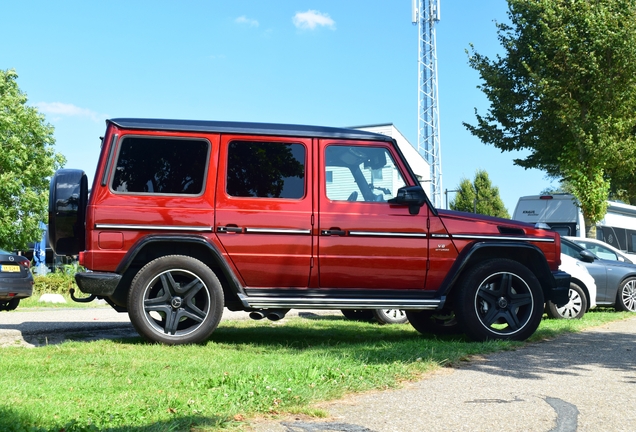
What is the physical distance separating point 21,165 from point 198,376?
3086cm

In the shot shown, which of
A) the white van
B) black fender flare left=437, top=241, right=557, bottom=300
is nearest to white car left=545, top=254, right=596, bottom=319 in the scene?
black fender flare left=437, top=241, right=557, bottom=300

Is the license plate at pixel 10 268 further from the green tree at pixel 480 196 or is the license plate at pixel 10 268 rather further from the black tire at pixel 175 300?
the green tree at pixel 480 196

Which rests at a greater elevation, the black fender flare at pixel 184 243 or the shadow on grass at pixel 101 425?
the black fender flare at pixel 184 243

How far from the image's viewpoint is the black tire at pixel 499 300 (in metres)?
8.03

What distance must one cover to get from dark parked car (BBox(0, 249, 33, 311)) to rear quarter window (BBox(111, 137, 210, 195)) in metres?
7.66

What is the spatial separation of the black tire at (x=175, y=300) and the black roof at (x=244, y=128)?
1.32 meters

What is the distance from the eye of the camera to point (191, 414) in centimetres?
422

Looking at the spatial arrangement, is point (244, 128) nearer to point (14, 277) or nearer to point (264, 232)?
point (264, 232)

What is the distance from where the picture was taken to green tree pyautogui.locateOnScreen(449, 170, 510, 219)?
6744cm

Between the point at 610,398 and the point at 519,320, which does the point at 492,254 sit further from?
the point at 610,398

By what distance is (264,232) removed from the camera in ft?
24.9

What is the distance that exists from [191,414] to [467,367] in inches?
115

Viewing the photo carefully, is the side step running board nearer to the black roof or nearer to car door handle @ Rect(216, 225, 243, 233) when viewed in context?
car door handle @ Rect(216, 225, 243, 233)

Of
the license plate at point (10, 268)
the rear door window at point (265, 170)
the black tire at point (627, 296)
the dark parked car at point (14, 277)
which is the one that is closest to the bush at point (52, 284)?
the dark parked car at point (14, 277)
